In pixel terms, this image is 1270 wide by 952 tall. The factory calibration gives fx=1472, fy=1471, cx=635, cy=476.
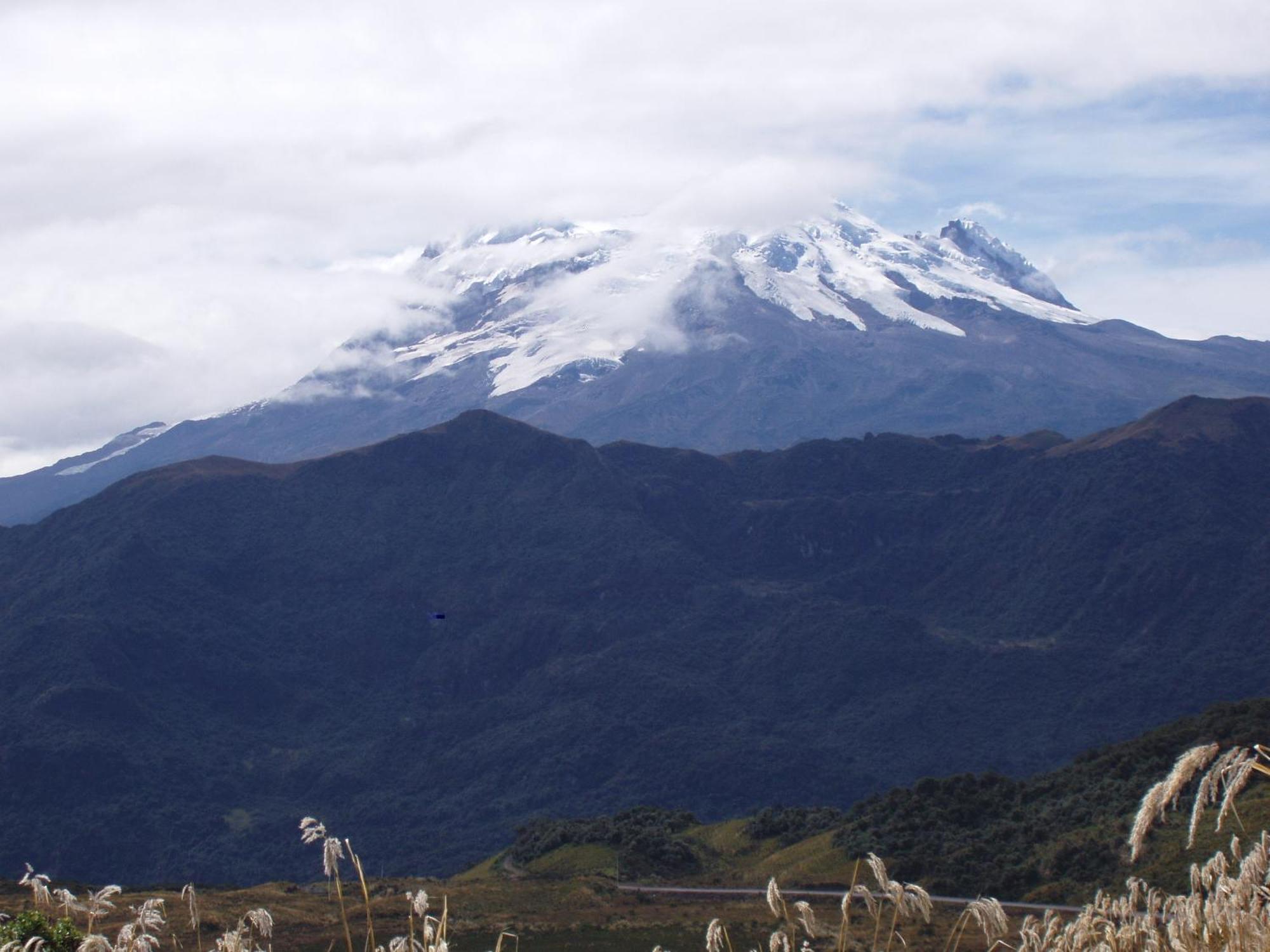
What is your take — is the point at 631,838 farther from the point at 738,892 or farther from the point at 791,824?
the point at 738,892

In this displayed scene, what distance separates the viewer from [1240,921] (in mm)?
9703

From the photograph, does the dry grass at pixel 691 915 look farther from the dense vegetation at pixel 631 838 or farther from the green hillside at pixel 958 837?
the dense vegetation at pixel 631 838

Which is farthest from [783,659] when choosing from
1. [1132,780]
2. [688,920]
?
[688,920]

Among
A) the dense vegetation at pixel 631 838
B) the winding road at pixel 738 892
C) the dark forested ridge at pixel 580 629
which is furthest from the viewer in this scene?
the dark forested ridge at pixel 580 629

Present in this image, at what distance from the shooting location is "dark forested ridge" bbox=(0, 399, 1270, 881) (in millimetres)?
97812

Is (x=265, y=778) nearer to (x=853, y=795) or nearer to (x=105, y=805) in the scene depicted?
(x=105, y=805)

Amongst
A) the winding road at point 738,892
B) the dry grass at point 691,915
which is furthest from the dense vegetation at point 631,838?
the dry grass at point 691,915

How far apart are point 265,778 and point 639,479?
56.2 m

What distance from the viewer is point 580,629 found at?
4980 inches

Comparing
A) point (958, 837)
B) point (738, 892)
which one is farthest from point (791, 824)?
point (738, 892)

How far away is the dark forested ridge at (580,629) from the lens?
97812 millimetres

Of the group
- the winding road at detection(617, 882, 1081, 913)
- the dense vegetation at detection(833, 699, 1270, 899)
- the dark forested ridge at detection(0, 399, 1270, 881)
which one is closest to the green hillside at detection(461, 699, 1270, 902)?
the dense vegetation at detection(833, 699, 1270, 899)

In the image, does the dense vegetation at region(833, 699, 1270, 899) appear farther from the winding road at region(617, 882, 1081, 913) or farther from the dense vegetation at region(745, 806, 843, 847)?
the winding road at region(617, 882, 1081, 913)

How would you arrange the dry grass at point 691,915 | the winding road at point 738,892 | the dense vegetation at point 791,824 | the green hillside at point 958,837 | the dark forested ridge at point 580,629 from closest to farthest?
the dry grass at point 691,915 → the winding road at point 738,892 → the green hillside at point 958,837 → the dense vegetation at point 791,824 → the dark forested ridge at point 580,629
